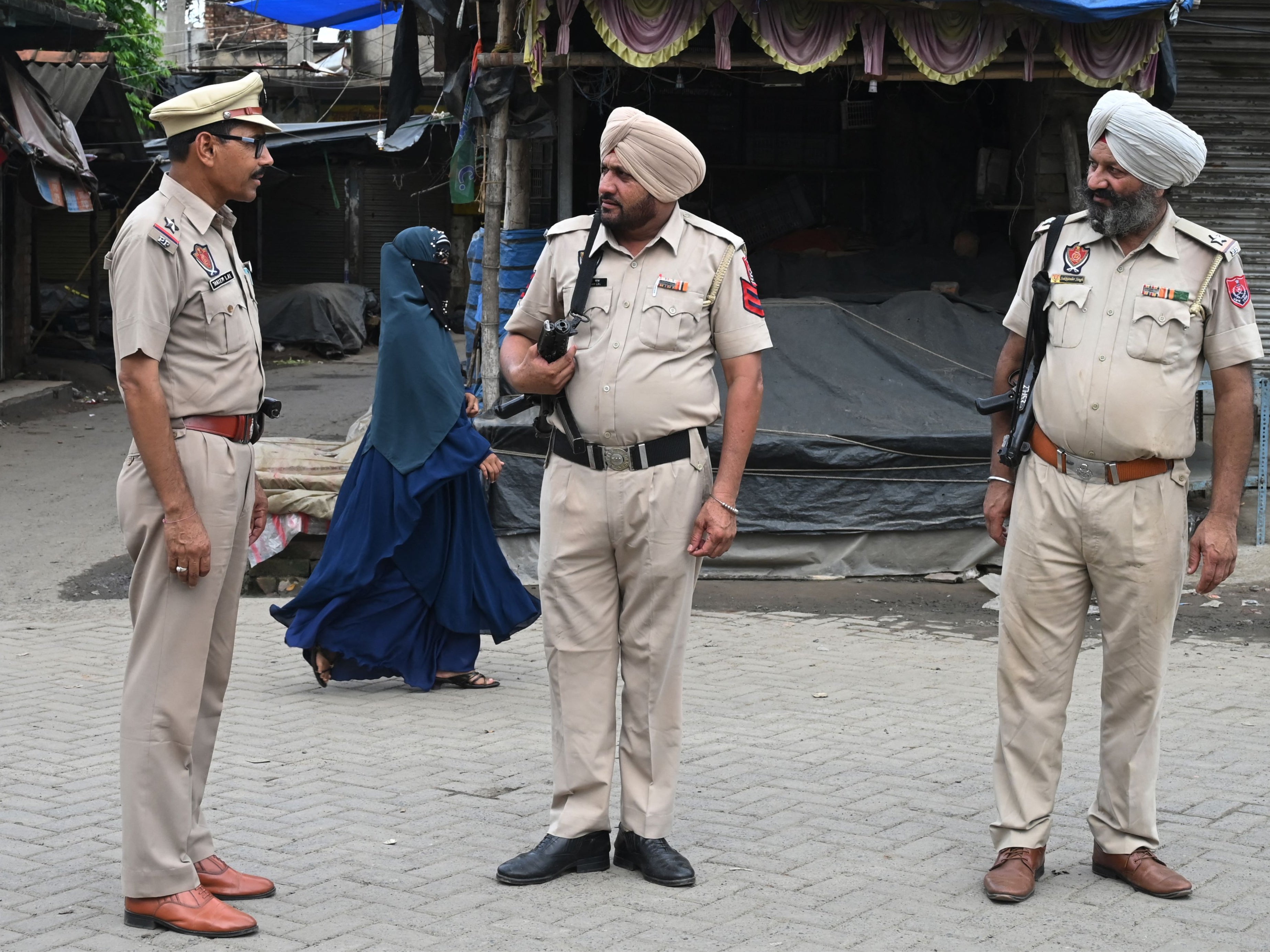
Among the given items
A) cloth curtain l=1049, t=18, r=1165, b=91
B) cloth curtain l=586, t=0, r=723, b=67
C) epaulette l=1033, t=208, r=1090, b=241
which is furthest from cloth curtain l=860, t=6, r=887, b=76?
epaulette l=1033, t=208, r=1090, b=241

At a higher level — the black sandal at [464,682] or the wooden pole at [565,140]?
the wooden pole at [565,140]

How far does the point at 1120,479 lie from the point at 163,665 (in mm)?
2531

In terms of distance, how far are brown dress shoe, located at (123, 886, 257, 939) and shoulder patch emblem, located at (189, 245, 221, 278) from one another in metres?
1.55

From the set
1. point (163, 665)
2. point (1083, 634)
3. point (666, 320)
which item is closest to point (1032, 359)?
point (1083, 634)

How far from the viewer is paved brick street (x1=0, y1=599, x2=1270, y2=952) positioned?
383 centimetres

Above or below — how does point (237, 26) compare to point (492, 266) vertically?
above

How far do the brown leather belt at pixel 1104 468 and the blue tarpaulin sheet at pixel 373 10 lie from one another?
4699 millimetres

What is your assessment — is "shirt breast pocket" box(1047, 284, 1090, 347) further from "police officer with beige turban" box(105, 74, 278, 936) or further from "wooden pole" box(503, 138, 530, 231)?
"wooden pole" box(503, 138, 530, 231)

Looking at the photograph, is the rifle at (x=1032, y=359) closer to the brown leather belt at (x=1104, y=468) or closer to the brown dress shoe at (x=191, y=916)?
the brown leather belt at (x=1104, y=468)

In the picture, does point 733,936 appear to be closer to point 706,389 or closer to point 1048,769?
point 1048,769

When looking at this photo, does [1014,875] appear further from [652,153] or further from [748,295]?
[652,153]

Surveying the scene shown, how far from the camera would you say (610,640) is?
421 centimetres

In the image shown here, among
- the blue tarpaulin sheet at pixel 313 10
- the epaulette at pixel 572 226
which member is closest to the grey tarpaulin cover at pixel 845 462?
the epaulette at pixel 572 226

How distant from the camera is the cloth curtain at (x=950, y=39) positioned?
851 cm
